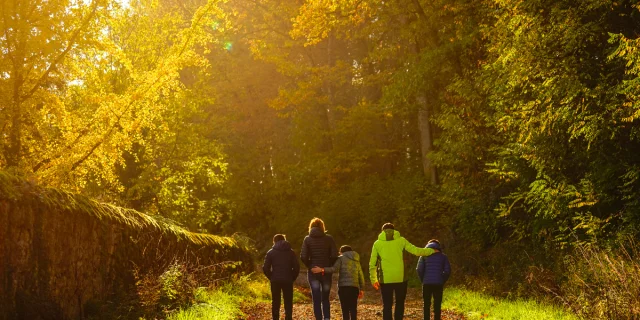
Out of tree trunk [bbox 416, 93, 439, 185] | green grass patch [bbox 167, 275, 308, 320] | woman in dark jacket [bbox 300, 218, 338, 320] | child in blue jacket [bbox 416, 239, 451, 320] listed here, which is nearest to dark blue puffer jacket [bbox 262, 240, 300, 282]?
woman in dark jacket [bbox 300, 218, 338, 320]

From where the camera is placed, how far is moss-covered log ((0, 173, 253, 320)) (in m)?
7.14

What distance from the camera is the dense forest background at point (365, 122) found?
32.9 ft

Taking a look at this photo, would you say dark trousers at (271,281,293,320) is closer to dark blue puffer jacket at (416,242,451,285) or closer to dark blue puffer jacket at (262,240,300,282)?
dark blue puffer jacket at (262,240,300,282)

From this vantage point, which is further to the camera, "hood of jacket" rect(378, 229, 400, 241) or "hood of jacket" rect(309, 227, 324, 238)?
"hood of jacket" rect(309, 227, 324, 238)

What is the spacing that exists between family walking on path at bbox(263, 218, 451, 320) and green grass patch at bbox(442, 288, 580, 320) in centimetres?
189

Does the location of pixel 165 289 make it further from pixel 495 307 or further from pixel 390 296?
pixel 495 307

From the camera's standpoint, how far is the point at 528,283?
15.1 meters

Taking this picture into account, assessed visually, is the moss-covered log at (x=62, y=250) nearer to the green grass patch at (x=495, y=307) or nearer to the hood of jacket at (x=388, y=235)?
the hood of jacket at (x=388, y=235)

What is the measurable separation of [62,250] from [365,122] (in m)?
24.0

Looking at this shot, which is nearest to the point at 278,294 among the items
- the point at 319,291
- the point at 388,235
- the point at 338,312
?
the point at 319,291

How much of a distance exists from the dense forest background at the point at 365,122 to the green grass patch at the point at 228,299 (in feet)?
9.79

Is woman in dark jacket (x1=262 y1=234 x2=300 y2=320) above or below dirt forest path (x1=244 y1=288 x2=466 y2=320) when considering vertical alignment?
above

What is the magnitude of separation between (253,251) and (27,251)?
45.9 ft

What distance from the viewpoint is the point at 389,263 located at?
410 inches
